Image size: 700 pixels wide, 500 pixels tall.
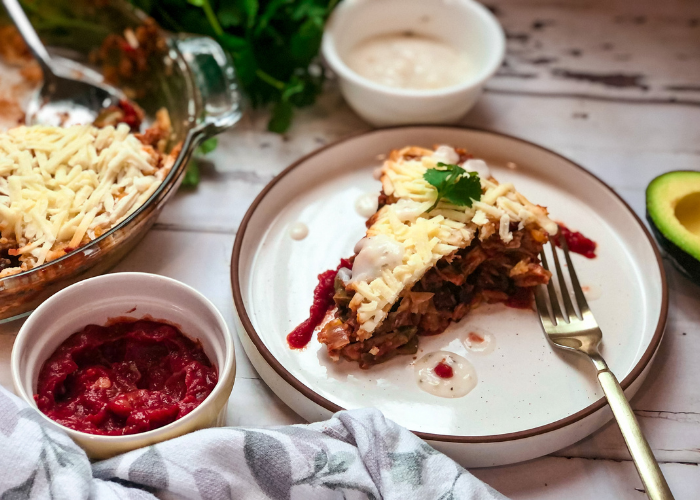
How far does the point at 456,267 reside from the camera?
2311mm

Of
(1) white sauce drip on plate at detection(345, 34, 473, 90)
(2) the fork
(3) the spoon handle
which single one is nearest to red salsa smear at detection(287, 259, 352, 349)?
(2) the fork

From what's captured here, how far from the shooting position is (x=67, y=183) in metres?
2.27

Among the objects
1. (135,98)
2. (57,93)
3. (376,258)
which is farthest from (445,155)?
(57,93)

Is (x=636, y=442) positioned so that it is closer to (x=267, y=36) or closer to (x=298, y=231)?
(x=298, y=231)

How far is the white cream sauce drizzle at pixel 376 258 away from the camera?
6.91 ft

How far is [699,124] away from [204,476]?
278 cm

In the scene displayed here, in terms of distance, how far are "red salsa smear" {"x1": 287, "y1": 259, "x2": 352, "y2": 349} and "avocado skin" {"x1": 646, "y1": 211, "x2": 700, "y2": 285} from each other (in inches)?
45.1

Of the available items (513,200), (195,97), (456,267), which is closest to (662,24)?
(513,200)

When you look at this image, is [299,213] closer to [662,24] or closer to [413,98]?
[413,98]

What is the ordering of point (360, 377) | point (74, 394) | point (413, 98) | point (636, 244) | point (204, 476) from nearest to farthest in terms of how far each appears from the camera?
1. point (204, 476)
2. point (74, 394)
3. point (360, 377)
4. point (636, 244)
5. point (413, 98)

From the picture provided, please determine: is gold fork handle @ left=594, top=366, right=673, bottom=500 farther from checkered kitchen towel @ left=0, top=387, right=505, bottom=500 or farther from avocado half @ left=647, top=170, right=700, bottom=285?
avocado half @ left=647, top=170, right=700, bottom=285

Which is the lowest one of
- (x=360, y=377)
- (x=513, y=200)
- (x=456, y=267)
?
(x=360, y=377)

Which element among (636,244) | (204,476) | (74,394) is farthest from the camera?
(636,244)

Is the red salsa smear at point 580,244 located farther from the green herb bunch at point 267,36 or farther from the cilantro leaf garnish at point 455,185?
the green herb bunch at point 267,36
